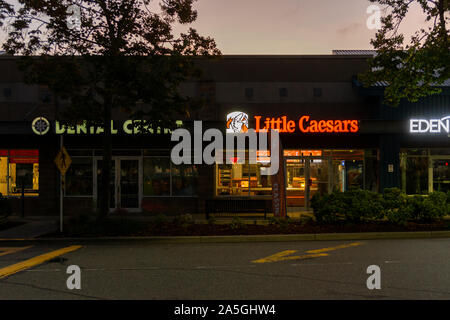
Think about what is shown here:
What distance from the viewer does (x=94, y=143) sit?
15.6m

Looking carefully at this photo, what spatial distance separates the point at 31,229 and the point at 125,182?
186 inches

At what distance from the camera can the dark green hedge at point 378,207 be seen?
36.8 ft

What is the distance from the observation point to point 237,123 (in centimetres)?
1509

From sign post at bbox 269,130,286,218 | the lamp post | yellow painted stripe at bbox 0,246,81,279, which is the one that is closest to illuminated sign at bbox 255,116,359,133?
sign post at bbox 269,130,286,218

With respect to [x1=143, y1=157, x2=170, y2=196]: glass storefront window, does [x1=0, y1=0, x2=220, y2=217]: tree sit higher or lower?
higher

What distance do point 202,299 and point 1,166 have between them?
14.3 m

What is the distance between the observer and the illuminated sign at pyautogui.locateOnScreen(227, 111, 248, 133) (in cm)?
1506

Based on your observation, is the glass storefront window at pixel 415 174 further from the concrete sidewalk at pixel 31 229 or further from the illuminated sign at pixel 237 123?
the concrete sidewalk at pixel 31 229

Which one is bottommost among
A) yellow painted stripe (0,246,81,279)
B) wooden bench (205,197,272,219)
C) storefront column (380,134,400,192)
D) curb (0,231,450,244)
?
yellow painted stripe (0,246,81,279)

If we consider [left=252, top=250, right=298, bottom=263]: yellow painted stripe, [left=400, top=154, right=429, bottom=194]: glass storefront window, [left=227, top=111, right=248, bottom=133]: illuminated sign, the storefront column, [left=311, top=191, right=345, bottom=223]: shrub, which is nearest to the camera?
[left=252, top=250, right=298, bottom=263]: yellow painted stripe

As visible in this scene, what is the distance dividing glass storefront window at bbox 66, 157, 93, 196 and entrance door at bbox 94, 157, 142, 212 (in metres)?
0.31

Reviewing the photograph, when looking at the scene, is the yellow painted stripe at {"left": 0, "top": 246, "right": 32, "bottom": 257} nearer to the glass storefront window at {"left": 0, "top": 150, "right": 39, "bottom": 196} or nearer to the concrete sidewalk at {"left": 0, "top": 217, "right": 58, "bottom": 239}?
the concrete sidewalk at {"left": 0, "top": 217, "right": 58, "bottom": 239}

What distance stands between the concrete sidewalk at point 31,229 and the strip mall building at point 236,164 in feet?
6.20

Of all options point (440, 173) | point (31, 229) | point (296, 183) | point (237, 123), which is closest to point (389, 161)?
point (440, 173)
